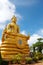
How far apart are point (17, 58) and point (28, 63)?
2.22 m

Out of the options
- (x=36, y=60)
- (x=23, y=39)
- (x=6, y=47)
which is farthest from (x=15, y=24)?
(x=36, y=60)

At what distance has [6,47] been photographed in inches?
1039

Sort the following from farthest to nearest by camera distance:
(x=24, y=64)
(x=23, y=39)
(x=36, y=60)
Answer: (x=23, y=39) < (x=36, y=60) < (x=24, y=64)

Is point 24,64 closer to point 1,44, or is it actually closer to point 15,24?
point 1,44

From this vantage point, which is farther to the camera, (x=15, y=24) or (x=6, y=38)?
(x=15, y=24)

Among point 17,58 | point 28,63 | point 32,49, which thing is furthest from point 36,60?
point 32,49

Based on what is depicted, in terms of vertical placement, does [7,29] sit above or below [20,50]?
above

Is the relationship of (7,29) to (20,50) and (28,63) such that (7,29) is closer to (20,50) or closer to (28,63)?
(20,50)

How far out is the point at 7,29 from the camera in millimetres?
28734

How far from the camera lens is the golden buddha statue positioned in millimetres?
25872

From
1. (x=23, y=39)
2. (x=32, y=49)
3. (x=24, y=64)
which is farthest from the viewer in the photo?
(x=32, y=49)

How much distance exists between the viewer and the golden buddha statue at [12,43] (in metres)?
25.9

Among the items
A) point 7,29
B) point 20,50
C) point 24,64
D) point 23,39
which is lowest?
point 24,64

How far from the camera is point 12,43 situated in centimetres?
2705
